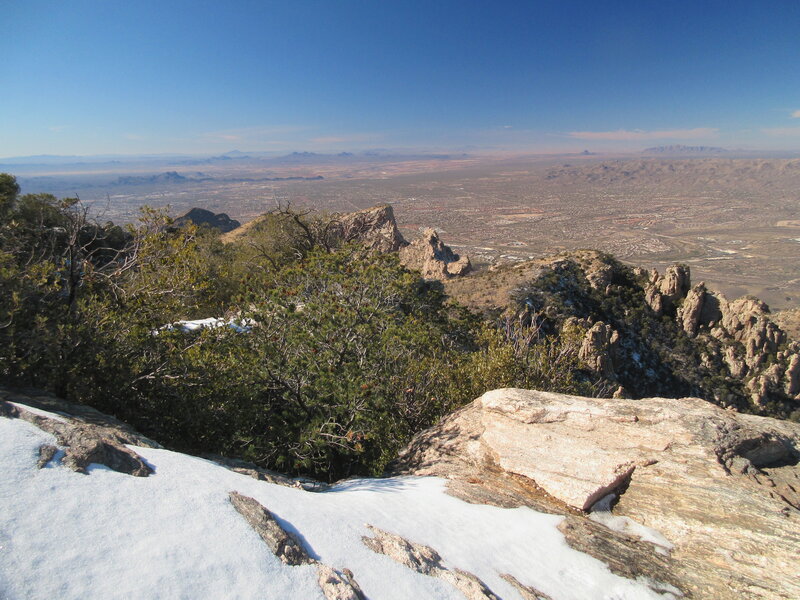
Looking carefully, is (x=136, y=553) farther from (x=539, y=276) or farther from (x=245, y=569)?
(x=539, y=276)

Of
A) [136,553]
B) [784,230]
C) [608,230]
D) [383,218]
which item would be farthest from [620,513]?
[784,230]

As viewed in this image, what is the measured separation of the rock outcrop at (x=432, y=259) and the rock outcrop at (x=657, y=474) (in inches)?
1403

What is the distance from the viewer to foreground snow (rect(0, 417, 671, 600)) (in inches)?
150

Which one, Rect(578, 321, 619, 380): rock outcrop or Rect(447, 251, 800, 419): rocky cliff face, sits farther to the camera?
Rect(447, 251, 800, 419): rocky cliff face

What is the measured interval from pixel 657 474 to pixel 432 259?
132 ft

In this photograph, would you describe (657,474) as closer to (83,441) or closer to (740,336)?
(83,441)

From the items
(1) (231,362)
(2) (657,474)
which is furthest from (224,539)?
(2) (657,474)

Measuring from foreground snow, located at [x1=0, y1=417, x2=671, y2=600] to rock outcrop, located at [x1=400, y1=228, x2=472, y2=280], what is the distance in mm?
38709

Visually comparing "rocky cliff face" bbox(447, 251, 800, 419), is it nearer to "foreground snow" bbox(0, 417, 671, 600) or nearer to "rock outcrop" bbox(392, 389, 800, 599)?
"rock outcrop" bbox(392, 389, 800, 599)

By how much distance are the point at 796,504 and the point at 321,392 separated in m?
8.40

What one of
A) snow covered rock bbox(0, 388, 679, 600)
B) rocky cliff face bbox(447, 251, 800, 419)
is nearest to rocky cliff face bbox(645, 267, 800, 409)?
rocky cliff face bbox(447, 251, 800, 419)

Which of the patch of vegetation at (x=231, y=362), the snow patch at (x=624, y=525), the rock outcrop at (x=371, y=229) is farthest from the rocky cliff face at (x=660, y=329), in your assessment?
the snow patch at (x=624, y=525)

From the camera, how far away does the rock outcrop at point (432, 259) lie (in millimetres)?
45719

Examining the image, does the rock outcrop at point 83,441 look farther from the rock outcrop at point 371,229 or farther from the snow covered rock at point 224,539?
the rock outcrop at point 371,229
